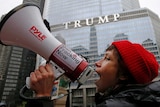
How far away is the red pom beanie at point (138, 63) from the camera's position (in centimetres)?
109

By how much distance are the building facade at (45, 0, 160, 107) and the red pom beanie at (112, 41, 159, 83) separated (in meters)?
42.9

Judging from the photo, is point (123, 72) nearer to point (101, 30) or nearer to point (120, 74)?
point (120, 74)

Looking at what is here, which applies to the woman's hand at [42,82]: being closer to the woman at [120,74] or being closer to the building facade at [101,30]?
the woman at [120,74]

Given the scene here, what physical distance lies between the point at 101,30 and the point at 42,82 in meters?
57.3

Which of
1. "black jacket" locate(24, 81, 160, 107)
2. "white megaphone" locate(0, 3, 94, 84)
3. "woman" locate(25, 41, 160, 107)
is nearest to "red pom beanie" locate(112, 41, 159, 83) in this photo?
"woman" locate(25, 41, 160, 107)

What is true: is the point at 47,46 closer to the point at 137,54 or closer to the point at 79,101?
the point at 137,54

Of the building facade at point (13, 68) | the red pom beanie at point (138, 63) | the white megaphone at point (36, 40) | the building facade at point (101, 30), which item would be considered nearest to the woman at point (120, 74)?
the red pom beanie at point (138, 63)

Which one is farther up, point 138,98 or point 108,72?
point 108,72

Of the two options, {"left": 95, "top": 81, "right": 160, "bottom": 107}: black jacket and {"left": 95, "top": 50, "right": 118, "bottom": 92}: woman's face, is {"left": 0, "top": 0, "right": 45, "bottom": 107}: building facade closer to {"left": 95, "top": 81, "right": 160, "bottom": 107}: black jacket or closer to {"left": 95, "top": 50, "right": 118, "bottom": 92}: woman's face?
{"left": 95, "top": 50, "right": 118, "bottom": 92}: woman's face

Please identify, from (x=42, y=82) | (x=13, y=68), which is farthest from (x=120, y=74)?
(x=13, y=68)

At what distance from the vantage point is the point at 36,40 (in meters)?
1.42

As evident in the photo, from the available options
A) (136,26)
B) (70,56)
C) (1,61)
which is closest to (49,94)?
(70,56)

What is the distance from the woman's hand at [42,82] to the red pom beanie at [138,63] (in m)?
0.54

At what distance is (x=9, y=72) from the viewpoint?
246 feet
